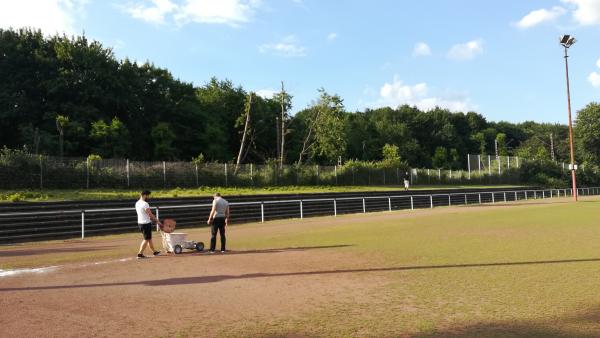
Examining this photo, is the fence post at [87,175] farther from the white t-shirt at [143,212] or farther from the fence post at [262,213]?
the white t-shirt at [143,212]

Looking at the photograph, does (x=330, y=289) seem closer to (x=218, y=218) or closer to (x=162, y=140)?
(x=218, y=218)

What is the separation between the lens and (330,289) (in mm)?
8062

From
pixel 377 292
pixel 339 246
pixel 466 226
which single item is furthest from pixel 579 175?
pixel 377 292

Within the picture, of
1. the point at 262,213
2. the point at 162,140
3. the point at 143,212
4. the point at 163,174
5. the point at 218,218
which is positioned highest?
the point at 162,140

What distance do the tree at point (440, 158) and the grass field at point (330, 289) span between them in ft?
279

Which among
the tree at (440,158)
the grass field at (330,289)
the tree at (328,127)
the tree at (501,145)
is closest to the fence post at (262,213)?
the grass field at (330,289)

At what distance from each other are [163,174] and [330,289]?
25.1 metres

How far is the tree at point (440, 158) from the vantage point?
97.5m

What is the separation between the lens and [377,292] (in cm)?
776

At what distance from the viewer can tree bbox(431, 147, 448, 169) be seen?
320 ft

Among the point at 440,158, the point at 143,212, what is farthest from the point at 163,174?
the point at 440,158

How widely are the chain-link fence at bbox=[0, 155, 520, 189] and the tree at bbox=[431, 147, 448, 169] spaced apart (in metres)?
45.7

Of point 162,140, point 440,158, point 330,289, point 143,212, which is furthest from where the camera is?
point 440,158

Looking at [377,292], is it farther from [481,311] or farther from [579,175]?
[579,175]
